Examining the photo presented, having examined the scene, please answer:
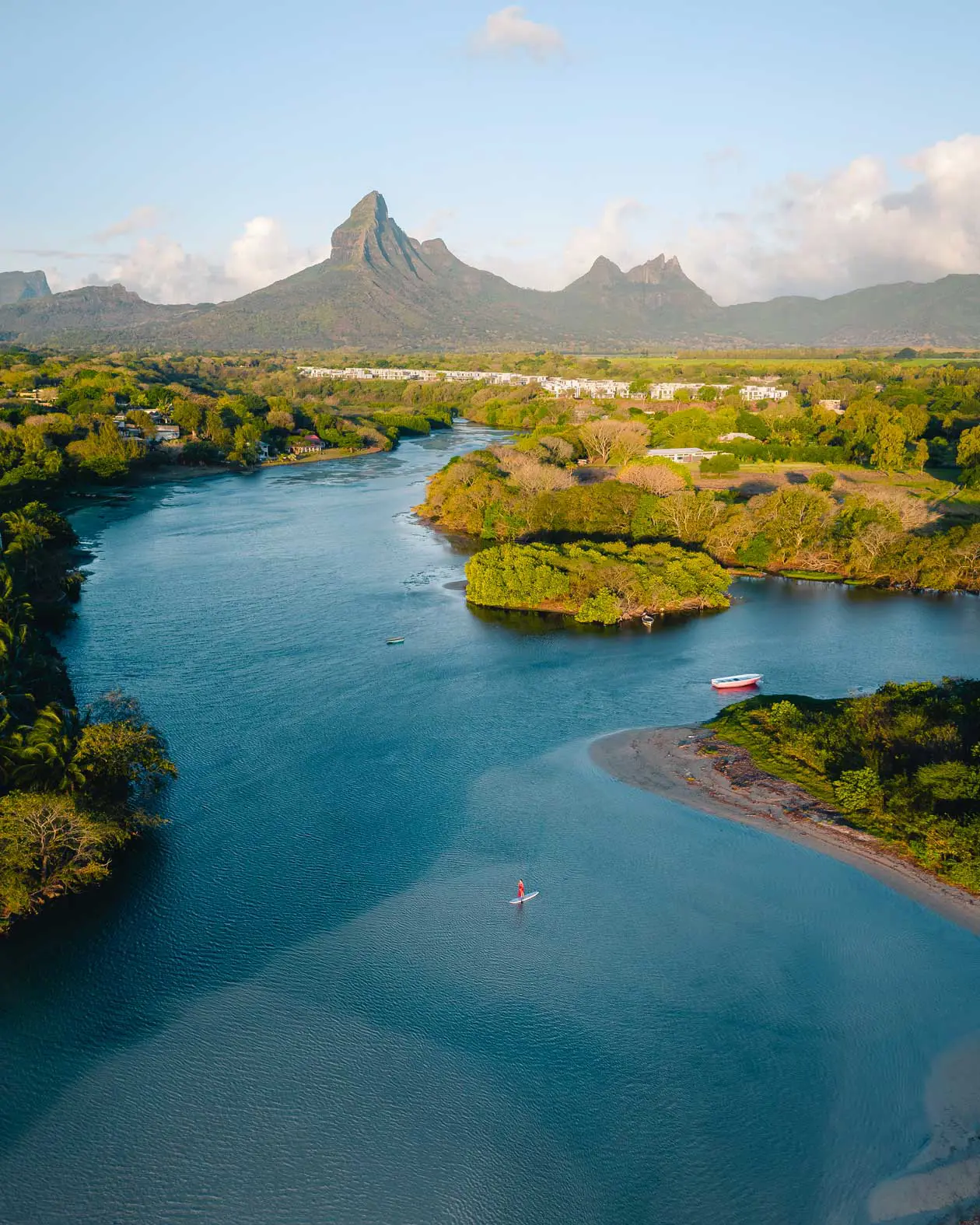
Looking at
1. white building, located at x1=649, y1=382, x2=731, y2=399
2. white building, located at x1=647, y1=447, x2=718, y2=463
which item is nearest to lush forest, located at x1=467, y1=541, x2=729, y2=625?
white building, located at x1=647, y1=447, x2=718, y2=463

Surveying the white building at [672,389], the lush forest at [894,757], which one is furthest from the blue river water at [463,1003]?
the white building at [672,389]

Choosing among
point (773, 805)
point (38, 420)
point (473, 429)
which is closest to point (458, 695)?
point (773, 805)

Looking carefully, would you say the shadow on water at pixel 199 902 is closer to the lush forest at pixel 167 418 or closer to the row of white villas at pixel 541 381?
the lush forest at pixel 167 418

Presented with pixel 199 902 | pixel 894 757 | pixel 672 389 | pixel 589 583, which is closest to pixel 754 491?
pixel 589 583

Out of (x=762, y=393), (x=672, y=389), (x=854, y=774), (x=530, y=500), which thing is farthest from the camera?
(x=672, y=389)

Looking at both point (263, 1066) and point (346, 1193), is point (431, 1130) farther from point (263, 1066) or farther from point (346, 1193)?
point (263, 1066)

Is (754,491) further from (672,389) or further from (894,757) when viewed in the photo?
(672,389)
